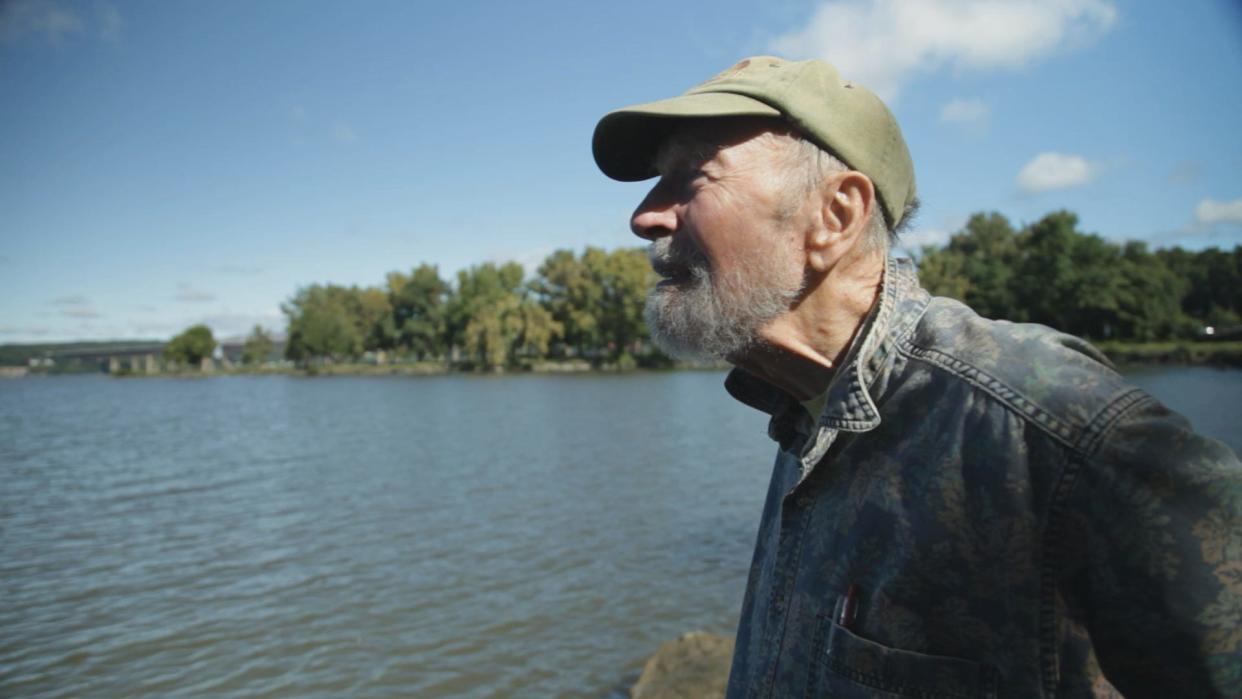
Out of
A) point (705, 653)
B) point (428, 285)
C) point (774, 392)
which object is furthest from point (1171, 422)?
point (428, 285)

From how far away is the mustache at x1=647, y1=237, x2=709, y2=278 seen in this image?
181 centimetres

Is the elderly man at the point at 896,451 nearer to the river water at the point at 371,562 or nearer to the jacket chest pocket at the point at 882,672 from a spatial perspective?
the jacket chest pocket at the point at 882,672

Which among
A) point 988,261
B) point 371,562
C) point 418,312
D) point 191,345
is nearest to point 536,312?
point 418,312

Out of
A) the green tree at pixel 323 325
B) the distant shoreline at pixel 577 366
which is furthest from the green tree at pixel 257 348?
the green tree at pixel 323 325

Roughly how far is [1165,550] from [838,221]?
0.92m

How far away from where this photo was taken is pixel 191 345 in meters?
154

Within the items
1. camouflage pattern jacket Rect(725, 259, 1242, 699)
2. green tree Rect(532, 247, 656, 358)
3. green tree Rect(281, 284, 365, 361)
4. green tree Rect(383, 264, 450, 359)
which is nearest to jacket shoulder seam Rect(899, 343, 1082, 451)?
camouflage pattern jacket Rect(725, 259, 1242, 699)

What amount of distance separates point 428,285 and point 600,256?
130ft

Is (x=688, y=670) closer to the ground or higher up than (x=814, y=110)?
closer to the ground

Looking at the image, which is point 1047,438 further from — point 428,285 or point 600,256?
point 428,285

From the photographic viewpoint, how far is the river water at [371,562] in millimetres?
8664

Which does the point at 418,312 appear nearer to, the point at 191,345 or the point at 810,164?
the point at 191,345

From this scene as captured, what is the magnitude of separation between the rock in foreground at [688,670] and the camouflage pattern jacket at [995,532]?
5.44 metres

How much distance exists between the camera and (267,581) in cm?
1169
